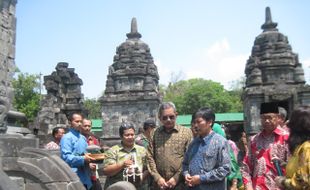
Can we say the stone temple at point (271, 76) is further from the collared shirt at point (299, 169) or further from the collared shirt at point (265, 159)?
the collared shirt at point (299, 169)

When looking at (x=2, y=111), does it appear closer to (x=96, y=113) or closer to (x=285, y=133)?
(x=285, y=133)

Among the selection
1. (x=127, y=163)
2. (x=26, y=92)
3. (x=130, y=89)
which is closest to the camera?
(x=127, y=163)

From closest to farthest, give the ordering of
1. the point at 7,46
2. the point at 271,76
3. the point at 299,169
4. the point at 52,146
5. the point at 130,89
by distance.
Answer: the point at 299,169 → the point at 7,46 → the point at 52,146 → the point at 271,76 → the point at 130,89

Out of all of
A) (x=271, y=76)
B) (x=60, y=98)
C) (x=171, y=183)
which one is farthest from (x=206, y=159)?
(x=271, y=76)

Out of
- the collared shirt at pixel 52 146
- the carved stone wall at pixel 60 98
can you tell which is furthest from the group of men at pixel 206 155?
the carved stone wall at pixel 60 98

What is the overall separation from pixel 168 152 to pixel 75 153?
146 centimetres

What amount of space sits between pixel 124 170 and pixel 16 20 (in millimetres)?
3897

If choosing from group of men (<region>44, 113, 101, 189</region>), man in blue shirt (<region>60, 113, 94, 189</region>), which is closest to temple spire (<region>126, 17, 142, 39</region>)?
group of men (<region>44, 113, 101, 189</region>)

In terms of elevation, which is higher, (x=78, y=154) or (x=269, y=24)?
(x=269, y=24)

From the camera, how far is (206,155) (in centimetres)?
369

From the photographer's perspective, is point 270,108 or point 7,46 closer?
point 270,108

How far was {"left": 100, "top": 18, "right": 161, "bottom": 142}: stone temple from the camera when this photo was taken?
18547mm

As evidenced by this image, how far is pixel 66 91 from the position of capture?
15531 millimetres

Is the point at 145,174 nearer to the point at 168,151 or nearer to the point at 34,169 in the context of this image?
the point at 168,151
